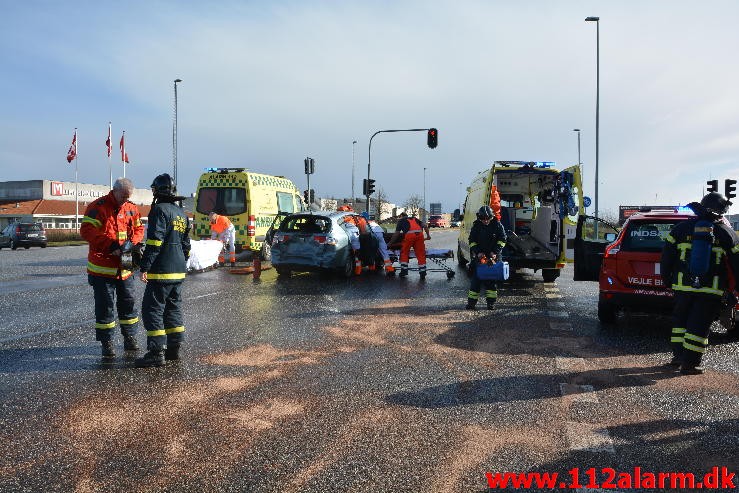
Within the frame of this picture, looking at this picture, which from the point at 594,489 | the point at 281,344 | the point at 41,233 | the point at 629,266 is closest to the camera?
the point at 594,489

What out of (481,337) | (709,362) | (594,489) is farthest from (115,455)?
(709,362)

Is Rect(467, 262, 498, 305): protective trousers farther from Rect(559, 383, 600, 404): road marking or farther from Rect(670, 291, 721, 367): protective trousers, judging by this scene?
Rect(559, 383, 600, 404): road marking

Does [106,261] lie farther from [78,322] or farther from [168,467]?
[168,467]

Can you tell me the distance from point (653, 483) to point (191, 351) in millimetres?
4568

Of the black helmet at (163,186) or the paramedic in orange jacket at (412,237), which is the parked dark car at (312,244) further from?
the black helmet at (163,186)

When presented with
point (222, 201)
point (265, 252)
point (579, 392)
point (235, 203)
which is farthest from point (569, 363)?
point (265, 252)

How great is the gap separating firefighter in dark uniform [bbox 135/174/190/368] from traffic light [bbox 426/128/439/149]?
23.7 metres

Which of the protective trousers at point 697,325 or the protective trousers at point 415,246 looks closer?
the protective trousers at point 697,325

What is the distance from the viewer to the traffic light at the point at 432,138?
2892 cm

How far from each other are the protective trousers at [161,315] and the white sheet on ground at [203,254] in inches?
363

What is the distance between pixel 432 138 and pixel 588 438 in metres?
26.0

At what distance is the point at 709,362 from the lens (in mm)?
6184

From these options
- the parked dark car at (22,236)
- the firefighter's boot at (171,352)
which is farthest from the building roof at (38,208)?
the firefighter's boot at (171,352)

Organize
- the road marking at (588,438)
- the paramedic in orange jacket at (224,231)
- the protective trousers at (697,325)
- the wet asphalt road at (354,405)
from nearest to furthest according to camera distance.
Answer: the wet asphalt road at (354,405) → the road marking at (588,438) → the protective trousers at (697,325) → the paramedic in orange jacket at (224,231)
